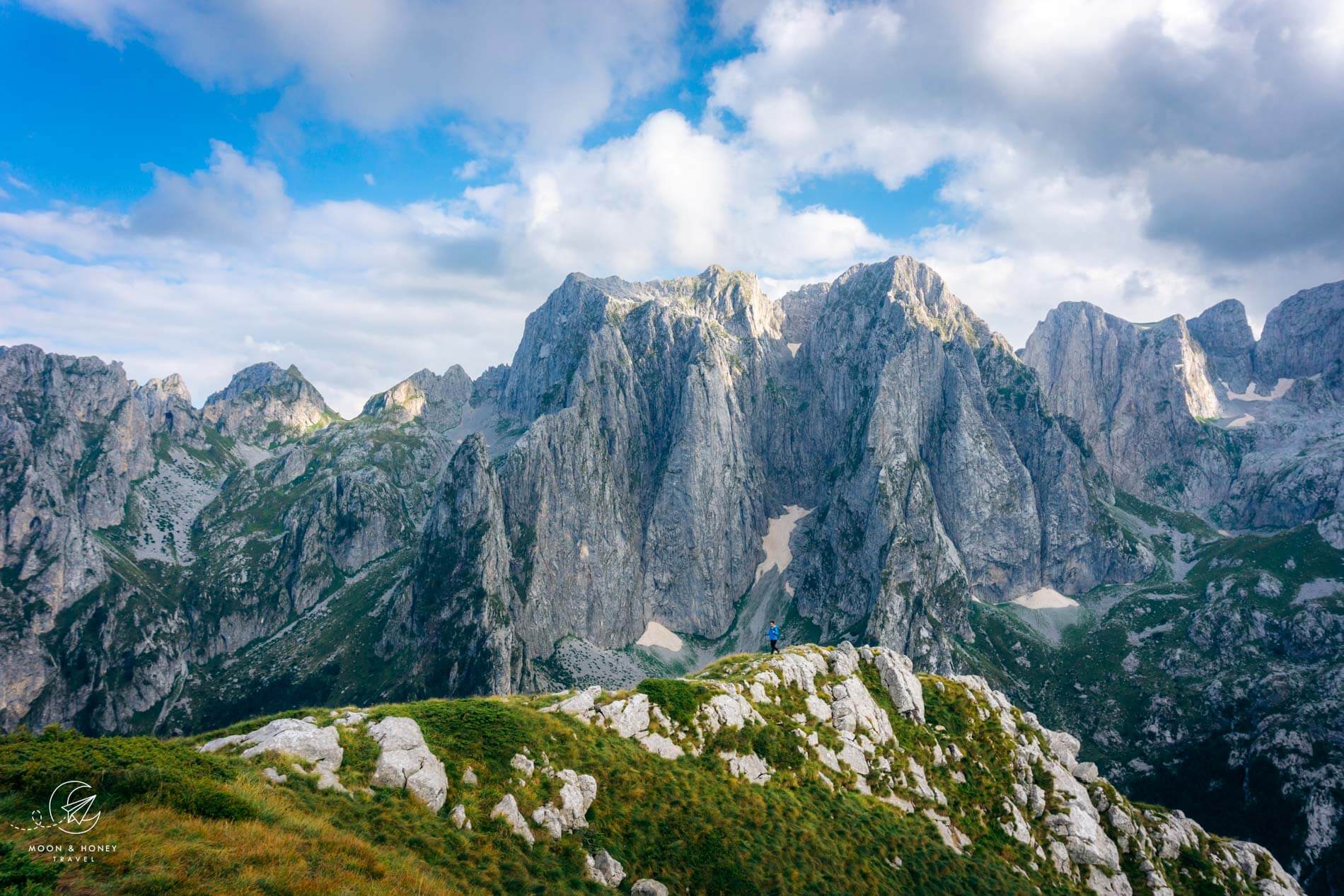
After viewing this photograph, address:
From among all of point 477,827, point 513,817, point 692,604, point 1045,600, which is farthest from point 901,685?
point 1045,600

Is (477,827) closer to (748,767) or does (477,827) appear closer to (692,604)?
(748,767)

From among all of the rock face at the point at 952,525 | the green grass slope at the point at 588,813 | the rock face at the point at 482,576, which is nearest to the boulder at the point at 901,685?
the green grass slope at the point at 588,813

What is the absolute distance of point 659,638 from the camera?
623 ft

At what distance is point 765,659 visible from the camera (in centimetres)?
4775

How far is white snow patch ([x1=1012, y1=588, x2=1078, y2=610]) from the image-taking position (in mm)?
181625

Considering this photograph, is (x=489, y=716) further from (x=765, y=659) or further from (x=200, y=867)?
(x=765, y=659)

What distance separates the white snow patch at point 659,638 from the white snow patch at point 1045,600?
11218cm

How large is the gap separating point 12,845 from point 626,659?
563 feet

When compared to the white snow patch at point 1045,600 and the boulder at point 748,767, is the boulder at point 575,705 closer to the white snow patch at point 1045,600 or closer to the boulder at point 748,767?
the boulder at point 748,767

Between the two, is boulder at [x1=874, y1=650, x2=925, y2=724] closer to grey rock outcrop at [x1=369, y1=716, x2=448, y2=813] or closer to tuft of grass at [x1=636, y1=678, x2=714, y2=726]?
tuft of grass at [x1=636, y1=678, x2=714, y2=726]

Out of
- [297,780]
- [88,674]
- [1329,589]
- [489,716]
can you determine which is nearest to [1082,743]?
[1329,589]

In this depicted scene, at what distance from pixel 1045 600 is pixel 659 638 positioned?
127 meters

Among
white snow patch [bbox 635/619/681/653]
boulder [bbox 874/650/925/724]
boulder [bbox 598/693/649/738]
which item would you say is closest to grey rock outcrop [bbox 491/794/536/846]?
boulder [bbox 598/693/649/738]

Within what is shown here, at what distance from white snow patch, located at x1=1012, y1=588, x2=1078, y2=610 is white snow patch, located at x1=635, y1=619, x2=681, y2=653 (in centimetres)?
11218
